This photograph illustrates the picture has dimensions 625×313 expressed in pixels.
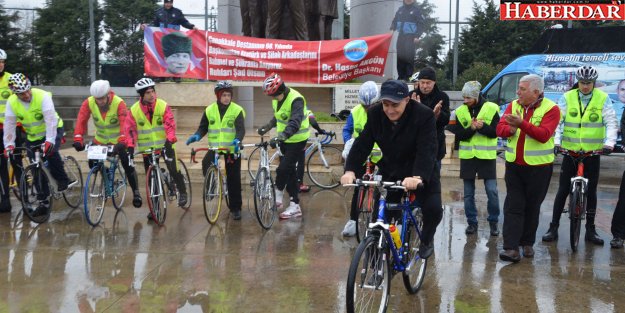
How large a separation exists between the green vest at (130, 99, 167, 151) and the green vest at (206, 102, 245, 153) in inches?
23.5

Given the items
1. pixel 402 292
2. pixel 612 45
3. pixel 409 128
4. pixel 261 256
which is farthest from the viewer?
pixel 612 45

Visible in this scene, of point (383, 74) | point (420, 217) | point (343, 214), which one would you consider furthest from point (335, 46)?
point (420, 217)

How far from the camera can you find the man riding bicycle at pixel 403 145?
460 centimetres

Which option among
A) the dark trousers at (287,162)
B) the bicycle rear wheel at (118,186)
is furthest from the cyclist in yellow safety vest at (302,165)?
the bicycle rear wheel at (118,186)

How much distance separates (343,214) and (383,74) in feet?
17.6

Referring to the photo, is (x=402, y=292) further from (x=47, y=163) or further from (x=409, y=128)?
(x=47, y=163)

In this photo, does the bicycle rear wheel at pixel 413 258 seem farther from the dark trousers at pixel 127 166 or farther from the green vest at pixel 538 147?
the dark trousers at pixel 127 166

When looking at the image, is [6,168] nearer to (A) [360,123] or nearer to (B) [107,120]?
(B) [107,120]

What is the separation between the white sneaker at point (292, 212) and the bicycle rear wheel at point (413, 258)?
9.33 feet

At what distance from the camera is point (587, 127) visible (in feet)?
21.9

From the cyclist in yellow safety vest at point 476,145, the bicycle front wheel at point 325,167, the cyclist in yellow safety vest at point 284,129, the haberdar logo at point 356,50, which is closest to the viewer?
the cyclist in yellow safety vest at point 476,145

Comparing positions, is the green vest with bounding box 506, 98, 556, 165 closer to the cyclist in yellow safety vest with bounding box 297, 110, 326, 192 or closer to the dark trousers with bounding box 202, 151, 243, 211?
the dark trousers with bounding box 202, 151, 243, 211

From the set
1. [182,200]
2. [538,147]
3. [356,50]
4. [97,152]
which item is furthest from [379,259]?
[356,50]

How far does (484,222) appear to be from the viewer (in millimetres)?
7910
